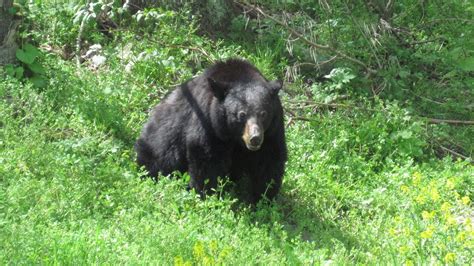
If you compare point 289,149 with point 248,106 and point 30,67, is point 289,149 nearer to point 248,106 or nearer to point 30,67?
point 248,106

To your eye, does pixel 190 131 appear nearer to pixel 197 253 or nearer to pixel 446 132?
pixel 197 253

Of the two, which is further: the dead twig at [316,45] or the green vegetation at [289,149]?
the dead twig at [316,45]

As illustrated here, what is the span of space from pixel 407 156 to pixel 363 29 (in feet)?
8.21

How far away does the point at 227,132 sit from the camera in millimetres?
7180

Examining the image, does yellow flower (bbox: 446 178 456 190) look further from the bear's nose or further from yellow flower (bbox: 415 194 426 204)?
the bear's nose

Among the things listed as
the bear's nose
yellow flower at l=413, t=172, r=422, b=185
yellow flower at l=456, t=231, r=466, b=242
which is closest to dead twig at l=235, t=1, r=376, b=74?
yellow flower at l=413, t=172, r=422, b=185

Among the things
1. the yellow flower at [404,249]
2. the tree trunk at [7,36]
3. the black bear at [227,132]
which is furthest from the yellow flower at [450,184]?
the tree trunk at [7,36]

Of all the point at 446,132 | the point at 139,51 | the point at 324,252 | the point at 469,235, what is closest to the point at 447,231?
the point at 469,235

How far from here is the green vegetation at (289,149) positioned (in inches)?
226

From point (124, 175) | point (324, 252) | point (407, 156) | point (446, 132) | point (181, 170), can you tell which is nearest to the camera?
point (324, 252)

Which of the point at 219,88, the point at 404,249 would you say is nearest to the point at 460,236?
the point at 404,249

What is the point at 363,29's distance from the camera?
34.2ft

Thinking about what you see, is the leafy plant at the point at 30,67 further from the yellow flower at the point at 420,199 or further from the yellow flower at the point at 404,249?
the yellow flower at the point at 404,249

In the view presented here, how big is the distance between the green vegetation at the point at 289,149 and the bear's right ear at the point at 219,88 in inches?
30.9
